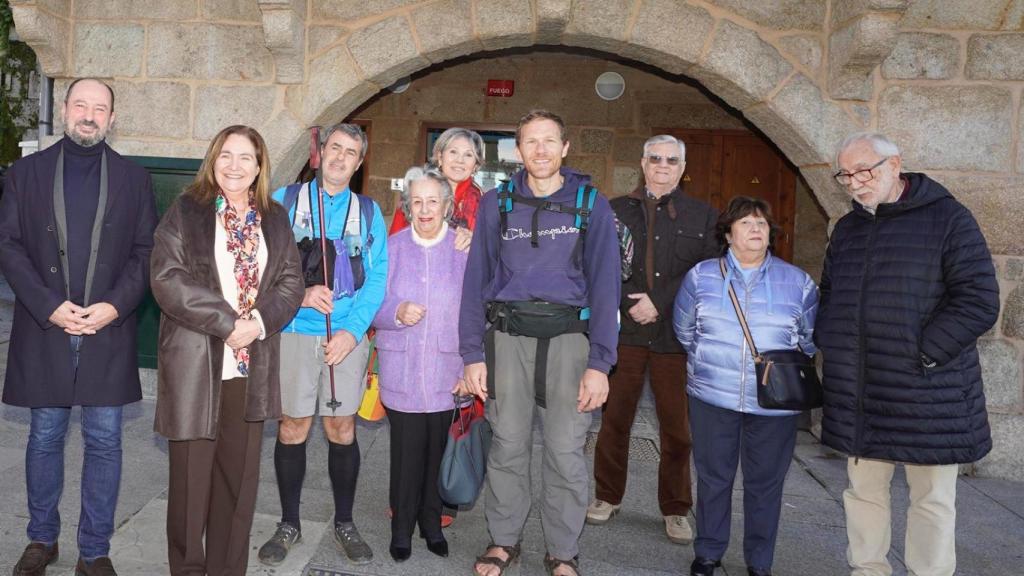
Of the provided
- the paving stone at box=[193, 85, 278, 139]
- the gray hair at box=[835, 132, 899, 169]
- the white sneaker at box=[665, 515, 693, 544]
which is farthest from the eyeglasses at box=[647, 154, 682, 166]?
the paving stone at box=[193, 85, 278, 139]

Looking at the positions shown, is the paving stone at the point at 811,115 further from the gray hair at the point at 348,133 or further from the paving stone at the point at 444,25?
the gray hair at the point at 348,133

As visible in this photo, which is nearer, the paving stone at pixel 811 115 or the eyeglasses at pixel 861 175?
the eyeglasses at pixel 861 175

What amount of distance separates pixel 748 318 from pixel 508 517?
1.23 meters

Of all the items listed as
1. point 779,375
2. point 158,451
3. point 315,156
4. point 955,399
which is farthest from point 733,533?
point 158,451

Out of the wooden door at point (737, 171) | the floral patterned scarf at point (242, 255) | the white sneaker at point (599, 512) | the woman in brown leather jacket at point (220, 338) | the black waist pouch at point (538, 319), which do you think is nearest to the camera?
the woman in brown leather jacket at point (220, 338)

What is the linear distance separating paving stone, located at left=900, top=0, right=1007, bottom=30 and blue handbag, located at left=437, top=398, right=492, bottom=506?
373 centimetres

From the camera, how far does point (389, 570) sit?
2949 mm

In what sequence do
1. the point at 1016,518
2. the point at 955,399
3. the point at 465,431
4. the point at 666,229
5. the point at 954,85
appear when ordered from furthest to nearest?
the point at 954,85, the point at 1016,518, the point at 666,229, the point at 465,431, the point at 955,399

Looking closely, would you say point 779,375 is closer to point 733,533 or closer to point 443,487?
point 733,533

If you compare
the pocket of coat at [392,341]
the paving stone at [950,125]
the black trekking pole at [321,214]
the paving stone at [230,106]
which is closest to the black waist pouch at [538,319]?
the pocket of coat at [392,341]

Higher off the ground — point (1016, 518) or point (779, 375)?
point (779, 375)

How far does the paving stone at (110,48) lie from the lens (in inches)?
199

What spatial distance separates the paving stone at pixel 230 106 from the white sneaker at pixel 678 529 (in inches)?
140

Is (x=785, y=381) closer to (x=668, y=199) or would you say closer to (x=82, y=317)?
(x=668, y=199)
